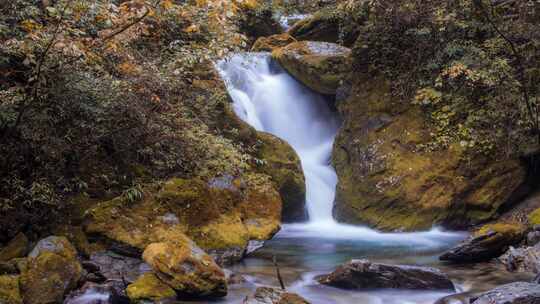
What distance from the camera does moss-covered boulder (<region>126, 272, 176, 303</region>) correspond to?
527 cm

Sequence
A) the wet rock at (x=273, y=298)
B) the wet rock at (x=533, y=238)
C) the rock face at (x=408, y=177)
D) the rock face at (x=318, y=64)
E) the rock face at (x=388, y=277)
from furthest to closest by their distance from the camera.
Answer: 1. the rock face at (x=318, y=64)
2. the rock face at (x=408, y=177)
3. the wet rock at (x=533, y=238)
4. the rock face at (x=388, y=277)
5. the wet rock at (x=273, y=298)

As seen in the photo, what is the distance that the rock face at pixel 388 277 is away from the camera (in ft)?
19.7

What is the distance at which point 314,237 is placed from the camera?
948 centimetres

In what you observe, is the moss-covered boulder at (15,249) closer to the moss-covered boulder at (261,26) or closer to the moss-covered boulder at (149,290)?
the moss-covered boulder at (149,290)

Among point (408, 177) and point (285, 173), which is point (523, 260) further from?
point (285, 173)

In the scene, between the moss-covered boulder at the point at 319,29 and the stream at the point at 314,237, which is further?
the moss-covered boulder at the point at 319,29

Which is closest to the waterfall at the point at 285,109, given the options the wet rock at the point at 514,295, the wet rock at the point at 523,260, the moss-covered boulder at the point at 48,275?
the wet rock at the point at 523,260

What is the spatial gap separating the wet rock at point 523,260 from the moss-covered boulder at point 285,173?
4441 mm

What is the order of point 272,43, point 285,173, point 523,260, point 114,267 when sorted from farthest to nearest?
point 272,43 → point 285,173 → point 523,260 → point 114,267

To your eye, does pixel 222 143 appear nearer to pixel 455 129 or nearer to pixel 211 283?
pixel 211 283

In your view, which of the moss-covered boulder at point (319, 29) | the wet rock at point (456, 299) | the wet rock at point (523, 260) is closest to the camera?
the wet rock at point (456, 299)

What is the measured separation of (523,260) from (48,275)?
20.4ft

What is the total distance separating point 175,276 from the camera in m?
5.43

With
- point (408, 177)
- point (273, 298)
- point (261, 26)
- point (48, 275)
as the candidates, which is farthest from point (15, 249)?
point (261, 26)
